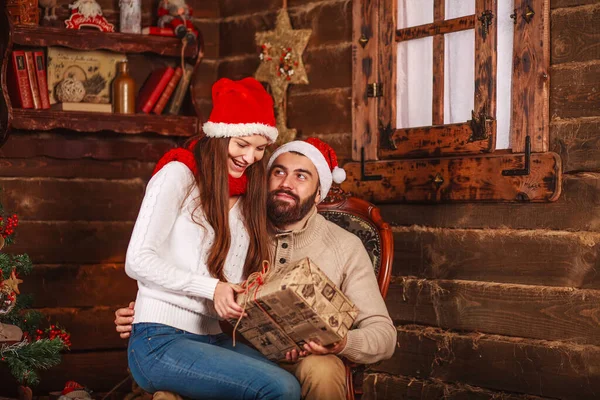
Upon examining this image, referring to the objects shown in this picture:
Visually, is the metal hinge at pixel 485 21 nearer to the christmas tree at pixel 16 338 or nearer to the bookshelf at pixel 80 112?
the bookshelf at pixel 80 112

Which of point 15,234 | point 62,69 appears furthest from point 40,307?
point 62,69

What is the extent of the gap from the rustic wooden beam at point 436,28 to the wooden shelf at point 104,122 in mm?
1283

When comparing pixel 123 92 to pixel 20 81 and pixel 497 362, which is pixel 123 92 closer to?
pixel 20 81

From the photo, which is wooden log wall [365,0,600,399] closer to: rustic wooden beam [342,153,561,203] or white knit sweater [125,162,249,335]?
rustic wooden beam [342,153,561,203]

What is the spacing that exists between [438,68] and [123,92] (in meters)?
1.74

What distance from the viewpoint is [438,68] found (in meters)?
3.80

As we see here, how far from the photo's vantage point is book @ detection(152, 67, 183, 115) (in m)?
4.48

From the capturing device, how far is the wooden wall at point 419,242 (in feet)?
11.1

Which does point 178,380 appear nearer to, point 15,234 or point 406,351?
point 406,351

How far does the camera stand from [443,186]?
12.3ft

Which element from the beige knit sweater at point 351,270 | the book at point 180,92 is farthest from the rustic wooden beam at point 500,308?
the book at point 180,92

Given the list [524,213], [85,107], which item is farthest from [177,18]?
[524,213]

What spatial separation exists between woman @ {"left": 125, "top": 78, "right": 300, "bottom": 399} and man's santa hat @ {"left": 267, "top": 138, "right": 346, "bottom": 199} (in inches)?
11.8

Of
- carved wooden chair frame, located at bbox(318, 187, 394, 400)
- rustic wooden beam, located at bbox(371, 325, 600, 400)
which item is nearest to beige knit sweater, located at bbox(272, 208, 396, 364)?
carved wooden chair frame, located at bbox(318, 187, 394, 400)
